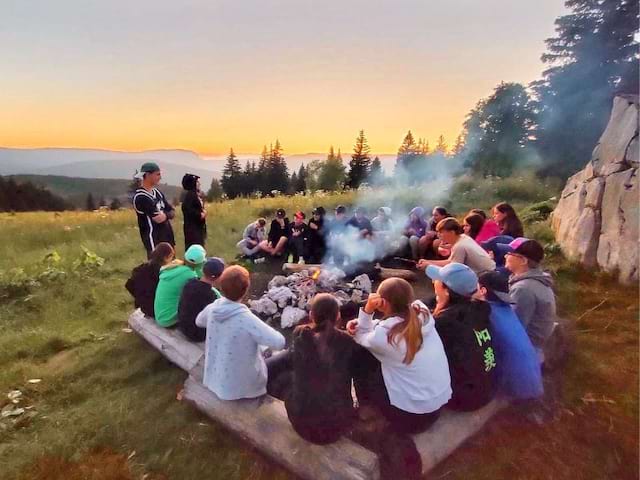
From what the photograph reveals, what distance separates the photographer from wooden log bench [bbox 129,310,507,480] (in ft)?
9.02

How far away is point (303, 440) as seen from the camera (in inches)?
116

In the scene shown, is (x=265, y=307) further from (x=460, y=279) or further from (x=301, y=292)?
(x=460, y=279)

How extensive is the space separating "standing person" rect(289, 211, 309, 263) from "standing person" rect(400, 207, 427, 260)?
75.6 inches

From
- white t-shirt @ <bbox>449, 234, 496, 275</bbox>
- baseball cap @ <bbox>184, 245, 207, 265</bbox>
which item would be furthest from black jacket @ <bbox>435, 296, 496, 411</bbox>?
baseball cap @ <bbox>184, 245, 207, 265</bbox>

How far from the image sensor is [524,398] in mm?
3441

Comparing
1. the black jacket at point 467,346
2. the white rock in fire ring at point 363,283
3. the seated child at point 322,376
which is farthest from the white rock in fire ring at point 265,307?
the black jacket at point 467,346

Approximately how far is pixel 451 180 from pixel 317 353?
1329 centimetres

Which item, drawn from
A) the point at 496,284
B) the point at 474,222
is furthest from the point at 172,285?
the point at 474,222

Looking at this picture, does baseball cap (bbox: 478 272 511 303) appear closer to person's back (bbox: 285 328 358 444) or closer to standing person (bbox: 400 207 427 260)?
person's back (bbox: 285 328 358 444)

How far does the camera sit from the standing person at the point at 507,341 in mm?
3271

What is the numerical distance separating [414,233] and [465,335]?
16.8 feet

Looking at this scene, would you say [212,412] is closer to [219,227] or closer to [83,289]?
[83,289]

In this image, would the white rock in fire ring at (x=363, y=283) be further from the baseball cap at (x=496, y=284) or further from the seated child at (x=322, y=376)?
the seated child at (x=322, y=376)

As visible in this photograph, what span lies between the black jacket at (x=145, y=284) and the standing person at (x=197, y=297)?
766mm
